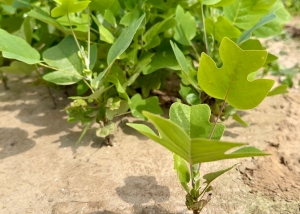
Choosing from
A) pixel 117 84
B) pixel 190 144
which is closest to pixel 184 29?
pixel 117 84

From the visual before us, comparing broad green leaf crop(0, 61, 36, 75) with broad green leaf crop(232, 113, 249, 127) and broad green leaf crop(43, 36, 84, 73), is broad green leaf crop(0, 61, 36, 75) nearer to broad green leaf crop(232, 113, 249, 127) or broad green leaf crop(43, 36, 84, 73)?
broad green leaf crop(43, 36, 84, 73)

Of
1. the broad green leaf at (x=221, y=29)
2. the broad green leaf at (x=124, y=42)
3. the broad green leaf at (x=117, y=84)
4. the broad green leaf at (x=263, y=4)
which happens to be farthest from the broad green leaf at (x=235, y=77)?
the broad green leaf at (x=263, y=4)

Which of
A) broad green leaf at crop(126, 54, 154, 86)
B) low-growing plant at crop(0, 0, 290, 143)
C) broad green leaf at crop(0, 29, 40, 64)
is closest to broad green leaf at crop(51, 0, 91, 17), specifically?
low-growing plant at crop(0, 0, 290, 143)

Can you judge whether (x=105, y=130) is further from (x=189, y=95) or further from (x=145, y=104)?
(x=189, y=95)

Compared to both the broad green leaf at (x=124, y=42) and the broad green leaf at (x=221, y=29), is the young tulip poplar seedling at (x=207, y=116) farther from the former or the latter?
the broad green leaf at (x=221, y=29)

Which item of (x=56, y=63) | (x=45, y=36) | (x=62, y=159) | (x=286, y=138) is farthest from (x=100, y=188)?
(x=45, y=36)

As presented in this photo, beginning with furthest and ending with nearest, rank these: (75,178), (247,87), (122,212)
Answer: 1. (75,178)
2. (122,212)
3. (247,87)

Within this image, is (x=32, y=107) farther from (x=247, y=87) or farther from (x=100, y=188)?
(x=247, y=87)
